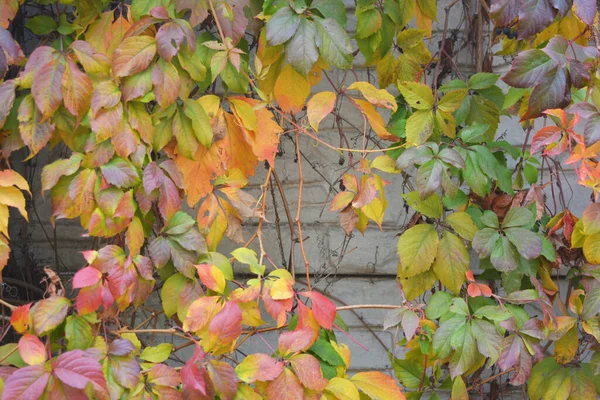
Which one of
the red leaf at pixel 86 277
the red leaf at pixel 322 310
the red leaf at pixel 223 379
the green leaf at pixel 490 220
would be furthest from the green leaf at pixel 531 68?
the red leaf at pixel 86 277

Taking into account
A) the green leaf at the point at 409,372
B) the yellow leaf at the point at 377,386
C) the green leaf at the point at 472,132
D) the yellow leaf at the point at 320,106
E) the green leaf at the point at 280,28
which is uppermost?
the green leaf at the point at 280,28

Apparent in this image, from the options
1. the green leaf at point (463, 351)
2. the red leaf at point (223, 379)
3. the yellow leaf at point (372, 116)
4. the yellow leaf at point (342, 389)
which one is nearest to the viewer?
the red leaf at point (223, 379)

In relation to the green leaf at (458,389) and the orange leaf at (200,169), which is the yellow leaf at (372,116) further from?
the green leaf at (458,389)

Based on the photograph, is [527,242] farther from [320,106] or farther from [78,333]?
[78,333]

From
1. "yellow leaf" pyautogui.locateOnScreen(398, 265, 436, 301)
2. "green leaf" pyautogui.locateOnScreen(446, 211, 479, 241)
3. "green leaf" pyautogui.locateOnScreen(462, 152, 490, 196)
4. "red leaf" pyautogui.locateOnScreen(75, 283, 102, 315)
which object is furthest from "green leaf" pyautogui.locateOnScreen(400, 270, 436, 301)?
"red leaf" pyautogui.locateOnScreen(75, 283, 102, 315)

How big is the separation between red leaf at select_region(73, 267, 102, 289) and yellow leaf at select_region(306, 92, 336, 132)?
20.9 inches

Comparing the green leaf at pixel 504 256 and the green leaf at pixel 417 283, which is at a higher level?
the green leaf at pixel 504 256

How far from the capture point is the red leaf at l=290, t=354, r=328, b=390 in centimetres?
125

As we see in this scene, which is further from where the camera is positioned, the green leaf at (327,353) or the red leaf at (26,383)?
the green leaf at (327,353)

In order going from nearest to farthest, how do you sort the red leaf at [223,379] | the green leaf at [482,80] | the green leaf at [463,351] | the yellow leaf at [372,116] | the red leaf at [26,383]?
the red leaf at [26,383] < the red leaf at [223,379] < the green leaf at [463,351] < the yellow leaf at [372,116] < the green leaf at [482,80]

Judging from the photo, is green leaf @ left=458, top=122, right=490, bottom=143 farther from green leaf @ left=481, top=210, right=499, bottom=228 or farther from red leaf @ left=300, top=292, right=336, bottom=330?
red leaf @ left=300, top=292, right=336, bottom=330

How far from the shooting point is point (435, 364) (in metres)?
1.64

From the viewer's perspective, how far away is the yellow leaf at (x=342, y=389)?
4.38 ft

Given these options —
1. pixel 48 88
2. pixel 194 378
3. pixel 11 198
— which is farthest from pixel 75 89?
pixel 194 378
